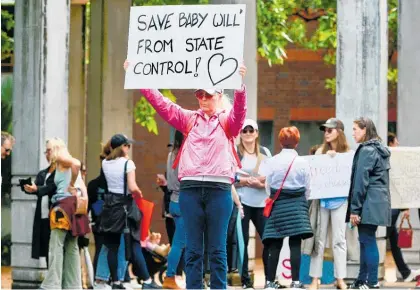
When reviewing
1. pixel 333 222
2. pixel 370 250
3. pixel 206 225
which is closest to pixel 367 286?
pixel 370 250

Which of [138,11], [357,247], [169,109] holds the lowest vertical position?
[357,247]

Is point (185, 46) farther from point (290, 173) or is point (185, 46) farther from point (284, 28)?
point (284, 28)

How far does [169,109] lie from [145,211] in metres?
5.71

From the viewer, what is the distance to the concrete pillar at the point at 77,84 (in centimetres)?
2441

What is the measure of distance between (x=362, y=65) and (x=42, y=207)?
4043mm

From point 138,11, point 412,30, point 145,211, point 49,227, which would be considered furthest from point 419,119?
point 138,11

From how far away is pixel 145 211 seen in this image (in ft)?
62.2

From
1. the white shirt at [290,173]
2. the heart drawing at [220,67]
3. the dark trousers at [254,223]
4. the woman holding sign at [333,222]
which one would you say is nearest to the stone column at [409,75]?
the woman holding sign at [333,222]

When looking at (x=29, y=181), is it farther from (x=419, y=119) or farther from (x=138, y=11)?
(x=419, y=119)

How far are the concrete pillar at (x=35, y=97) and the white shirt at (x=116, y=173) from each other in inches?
26.3

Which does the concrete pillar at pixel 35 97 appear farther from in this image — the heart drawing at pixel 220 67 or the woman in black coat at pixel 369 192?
the heart drawing at pixel 220 67

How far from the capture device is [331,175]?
1805 centimetres

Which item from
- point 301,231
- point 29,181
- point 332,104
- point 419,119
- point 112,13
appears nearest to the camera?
point 301,231

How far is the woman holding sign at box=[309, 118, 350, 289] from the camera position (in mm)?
18047
